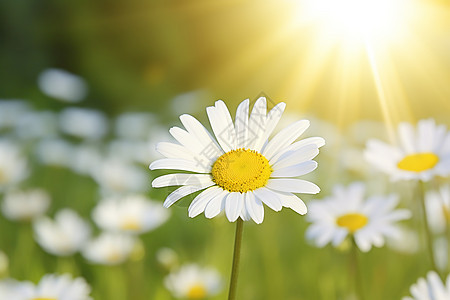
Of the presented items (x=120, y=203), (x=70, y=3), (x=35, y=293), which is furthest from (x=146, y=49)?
(x=35, y=293)

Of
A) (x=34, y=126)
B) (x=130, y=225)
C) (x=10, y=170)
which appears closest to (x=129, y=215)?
(x=130, y=225)

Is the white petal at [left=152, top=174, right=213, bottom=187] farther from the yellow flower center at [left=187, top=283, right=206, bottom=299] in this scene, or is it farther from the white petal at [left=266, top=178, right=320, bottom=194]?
the yellow flower center at [left=187, top=283, right=206, bottom=299]

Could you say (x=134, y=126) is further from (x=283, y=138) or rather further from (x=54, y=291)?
(x=283, y=138)

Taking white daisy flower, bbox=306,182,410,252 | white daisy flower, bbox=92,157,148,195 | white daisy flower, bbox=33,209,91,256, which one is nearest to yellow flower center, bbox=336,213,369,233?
white daisy flower, bbox=306,182,410,252

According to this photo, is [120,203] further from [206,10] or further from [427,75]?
[206,10]

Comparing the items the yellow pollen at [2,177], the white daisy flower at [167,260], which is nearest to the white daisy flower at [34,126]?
the yellow pollen at [2,177]

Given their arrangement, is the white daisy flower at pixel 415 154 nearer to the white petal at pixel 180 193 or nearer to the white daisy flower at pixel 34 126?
the white petal at pixel 180 193

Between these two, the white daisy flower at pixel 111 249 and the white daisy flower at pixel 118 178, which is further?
the white daisy flower at pixel 118 178
